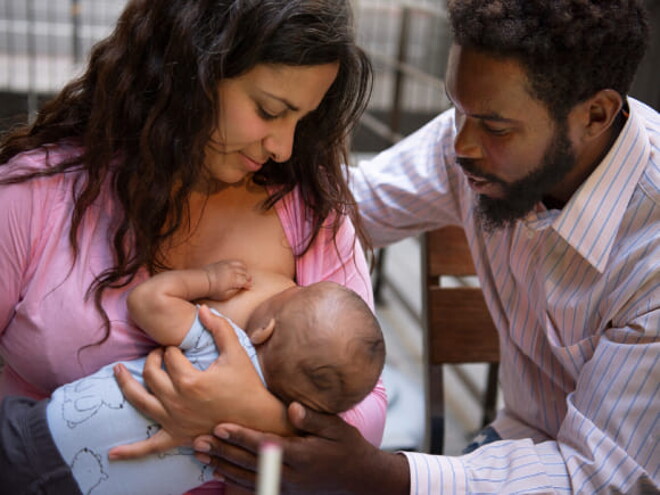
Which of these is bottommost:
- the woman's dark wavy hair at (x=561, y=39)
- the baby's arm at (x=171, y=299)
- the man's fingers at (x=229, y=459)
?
the man's fingers at (x=229, y=459)

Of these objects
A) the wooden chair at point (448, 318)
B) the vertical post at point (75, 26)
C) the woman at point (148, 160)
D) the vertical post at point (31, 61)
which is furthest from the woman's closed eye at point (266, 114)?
the vertical post at point (31, 61)

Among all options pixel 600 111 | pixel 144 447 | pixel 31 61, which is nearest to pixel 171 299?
pixel 144 447

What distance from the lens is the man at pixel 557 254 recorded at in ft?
4.78

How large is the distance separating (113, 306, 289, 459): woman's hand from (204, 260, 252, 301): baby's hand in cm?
6

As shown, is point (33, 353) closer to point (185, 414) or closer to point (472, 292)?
point (185, 414)

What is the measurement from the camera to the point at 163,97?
1401 millimetres

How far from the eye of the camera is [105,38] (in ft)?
4.93

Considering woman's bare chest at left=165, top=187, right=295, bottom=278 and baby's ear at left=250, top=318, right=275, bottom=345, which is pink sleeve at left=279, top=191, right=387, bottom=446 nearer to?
woman's bare chest at left=165, top=187, right=295, bottom=278

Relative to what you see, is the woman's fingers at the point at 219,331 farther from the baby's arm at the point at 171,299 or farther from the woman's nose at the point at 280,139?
the woman's nose at the point at 280,139

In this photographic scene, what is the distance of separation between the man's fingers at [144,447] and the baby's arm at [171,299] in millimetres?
157

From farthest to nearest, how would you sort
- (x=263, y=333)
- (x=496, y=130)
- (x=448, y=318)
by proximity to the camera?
(x=448, y=318) → (x=496, y=130) → (x=263, y=333)

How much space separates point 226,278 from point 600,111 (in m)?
0.82

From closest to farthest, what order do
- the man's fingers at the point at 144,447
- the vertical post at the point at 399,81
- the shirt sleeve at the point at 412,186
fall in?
the man's fingers at the point at 144,447 → the shirt sleeve at the point at 412,186 → the vertical post at the point at 399,81

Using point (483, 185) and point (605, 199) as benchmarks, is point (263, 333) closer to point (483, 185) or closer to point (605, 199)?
point (483, 185)
